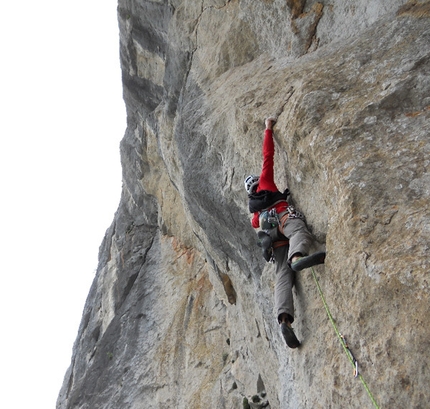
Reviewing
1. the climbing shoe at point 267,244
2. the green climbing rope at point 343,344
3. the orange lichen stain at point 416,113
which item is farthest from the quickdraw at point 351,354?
the orange lichen stain at point 416,113

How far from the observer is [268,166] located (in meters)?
6.72

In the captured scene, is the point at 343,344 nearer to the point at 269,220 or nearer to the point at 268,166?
the point at 269,220

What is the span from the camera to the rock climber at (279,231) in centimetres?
591

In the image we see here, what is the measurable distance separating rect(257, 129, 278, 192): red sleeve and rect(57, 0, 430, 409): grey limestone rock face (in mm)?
187

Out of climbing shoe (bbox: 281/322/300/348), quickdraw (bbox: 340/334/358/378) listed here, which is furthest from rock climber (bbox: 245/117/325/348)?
quickdraw (bbox: 340/334/358/378)

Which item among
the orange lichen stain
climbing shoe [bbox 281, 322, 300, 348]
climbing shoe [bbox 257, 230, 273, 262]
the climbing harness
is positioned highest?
→ the orange lichen stain

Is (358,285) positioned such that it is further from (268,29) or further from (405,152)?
(268,29)

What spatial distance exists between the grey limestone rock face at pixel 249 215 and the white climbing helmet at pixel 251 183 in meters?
0.35

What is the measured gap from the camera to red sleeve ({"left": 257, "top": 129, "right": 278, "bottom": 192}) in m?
6.72

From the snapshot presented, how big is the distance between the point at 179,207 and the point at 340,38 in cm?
903

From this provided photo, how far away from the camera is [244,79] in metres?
9.24

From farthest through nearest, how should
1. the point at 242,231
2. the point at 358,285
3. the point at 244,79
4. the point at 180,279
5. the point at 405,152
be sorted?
the point at 180,279 < the point at 244,79 < the point at 242,231 < the point at 405,152 < the point at 358,285

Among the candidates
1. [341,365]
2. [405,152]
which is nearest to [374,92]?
[405,152]

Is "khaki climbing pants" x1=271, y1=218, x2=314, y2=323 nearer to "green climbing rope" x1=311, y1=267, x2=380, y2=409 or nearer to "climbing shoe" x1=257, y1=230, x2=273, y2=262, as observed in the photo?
"climbing shoe" x1=257, y1=230, x2=273, y2=262
